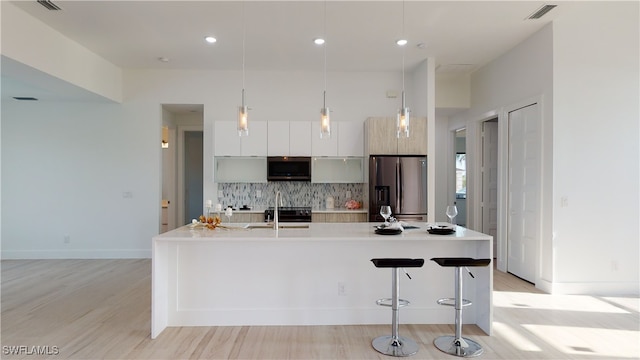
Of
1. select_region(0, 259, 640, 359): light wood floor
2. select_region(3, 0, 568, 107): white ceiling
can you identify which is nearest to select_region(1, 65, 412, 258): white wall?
select_region(3, 0, 568, 107): white ceiling

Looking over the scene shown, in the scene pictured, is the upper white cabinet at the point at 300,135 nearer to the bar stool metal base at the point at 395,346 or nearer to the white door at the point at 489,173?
the white door at the point at 489,173

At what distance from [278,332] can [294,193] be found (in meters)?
3.11

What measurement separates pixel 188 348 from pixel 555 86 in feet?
15.1

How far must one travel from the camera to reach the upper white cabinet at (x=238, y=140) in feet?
18.4

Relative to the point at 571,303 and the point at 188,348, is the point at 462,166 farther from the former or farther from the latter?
the point at 188,348

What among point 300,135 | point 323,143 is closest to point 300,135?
point 300,135

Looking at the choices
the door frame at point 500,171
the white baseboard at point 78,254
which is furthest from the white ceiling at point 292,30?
the white baseboard at point 78,254

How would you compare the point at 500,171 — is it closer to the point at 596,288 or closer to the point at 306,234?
the point at 596,288

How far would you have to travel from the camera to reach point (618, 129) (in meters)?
4.20

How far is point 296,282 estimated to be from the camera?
3328 mm

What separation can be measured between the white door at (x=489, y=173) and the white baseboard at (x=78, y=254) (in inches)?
222

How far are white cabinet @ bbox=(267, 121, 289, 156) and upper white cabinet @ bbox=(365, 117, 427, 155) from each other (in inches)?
50.0

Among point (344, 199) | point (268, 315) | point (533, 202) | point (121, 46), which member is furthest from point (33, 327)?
point (533, 202)

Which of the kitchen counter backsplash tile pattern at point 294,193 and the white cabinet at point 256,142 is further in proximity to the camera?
the kitchen counter backsplash tile pattern at point 294,193
